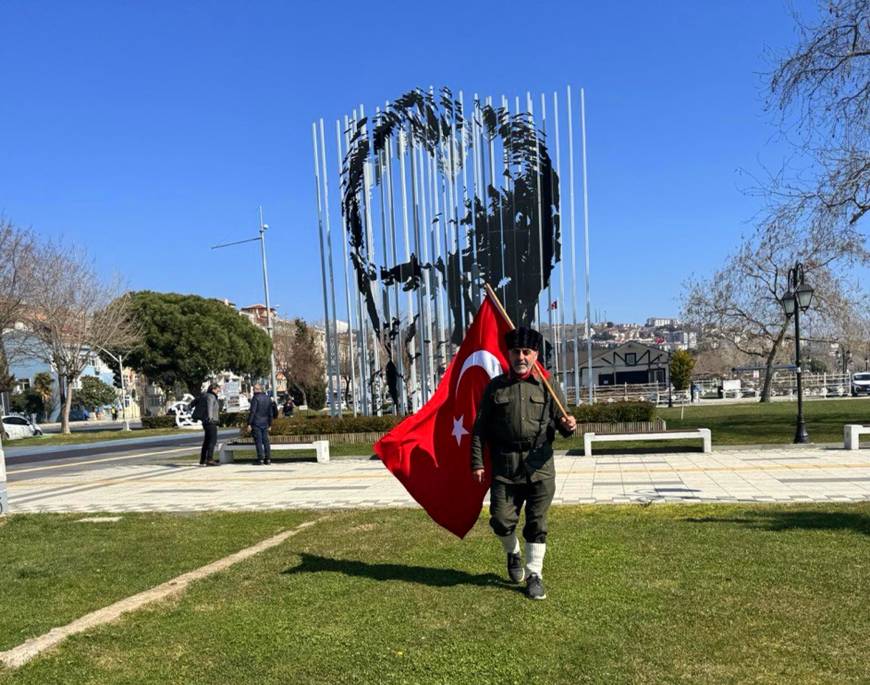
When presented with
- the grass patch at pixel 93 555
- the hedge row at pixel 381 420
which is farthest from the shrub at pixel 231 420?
the grass patch at pixel 93 555

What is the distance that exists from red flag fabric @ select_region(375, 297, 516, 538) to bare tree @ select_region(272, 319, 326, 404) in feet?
182

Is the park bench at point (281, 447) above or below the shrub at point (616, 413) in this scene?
below

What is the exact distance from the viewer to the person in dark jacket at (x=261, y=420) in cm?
1648

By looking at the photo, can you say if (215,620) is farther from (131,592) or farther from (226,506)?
(226,506)

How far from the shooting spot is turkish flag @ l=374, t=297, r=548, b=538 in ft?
20.5

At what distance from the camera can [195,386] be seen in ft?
179

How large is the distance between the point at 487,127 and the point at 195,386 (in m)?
40.3

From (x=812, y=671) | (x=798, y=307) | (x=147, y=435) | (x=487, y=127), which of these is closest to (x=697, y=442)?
(x=798, y=307)

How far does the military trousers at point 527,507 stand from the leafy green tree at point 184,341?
154 ft

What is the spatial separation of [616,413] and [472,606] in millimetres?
13416

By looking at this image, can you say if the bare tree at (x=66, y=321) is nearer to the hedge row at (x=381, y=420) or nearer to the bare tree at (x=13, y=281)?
the bare tree at (x=13, y=281)

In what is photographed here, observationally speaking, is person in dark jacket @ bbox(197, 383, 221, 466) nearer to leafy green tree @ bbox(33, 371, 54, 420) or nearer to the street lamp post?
the street lamp post

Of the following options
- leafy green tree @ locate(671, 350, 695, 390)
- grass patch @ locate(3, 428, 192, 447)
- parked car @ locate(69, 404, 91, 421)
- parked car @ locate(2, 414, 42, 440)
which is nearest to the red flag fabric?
grass patch @ locate(3, 428, 192, 447)

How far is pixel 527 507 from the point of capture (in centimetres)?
551
